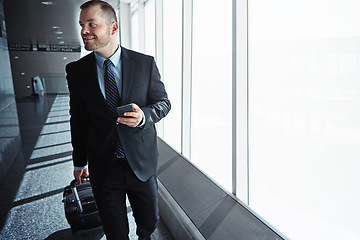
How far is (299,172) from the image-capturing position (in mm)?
1896

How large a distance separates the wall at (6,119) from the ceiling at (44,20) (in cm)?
165

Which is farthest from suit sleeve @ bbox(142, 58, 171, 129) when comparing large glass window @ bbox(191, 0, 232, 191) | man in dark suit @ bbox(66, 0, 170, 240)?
large glass window @ bbox(191, 0, 232, 191)

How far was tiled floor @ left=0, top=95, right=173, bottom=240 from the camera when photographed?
8.97ft

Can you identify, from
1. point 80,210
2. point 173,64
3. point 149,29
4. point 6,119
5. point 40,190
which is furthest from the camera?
point 149,29

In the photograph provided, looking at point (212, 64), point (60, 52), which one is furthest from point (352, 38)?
point (60, 52)

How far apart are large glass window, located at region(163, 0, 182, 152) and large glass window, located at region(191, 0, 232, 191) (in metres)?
0.77

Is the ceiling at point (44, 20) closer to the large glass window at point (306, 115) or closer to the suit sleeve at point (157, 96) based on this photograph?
the large glass window at point (306, 115)

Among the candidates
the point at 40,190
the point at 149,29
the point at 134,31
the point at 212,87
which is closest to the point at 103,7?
the point at 212,87

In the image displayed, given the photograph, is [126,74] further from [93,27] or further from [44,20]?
[44,20]

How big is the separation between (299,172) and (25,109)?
11.3m

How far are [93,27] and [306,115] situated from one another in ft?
4.54

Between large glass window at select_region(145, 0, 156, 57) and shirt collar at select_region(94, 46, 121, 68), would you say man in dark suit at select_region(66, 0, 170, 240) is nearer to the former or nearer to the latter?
shirt collar at select_region(94, 46, 121, 68)

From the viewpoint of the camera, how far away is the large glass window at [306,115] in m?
1.47

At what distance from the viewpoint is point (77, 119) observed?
1.78 m
